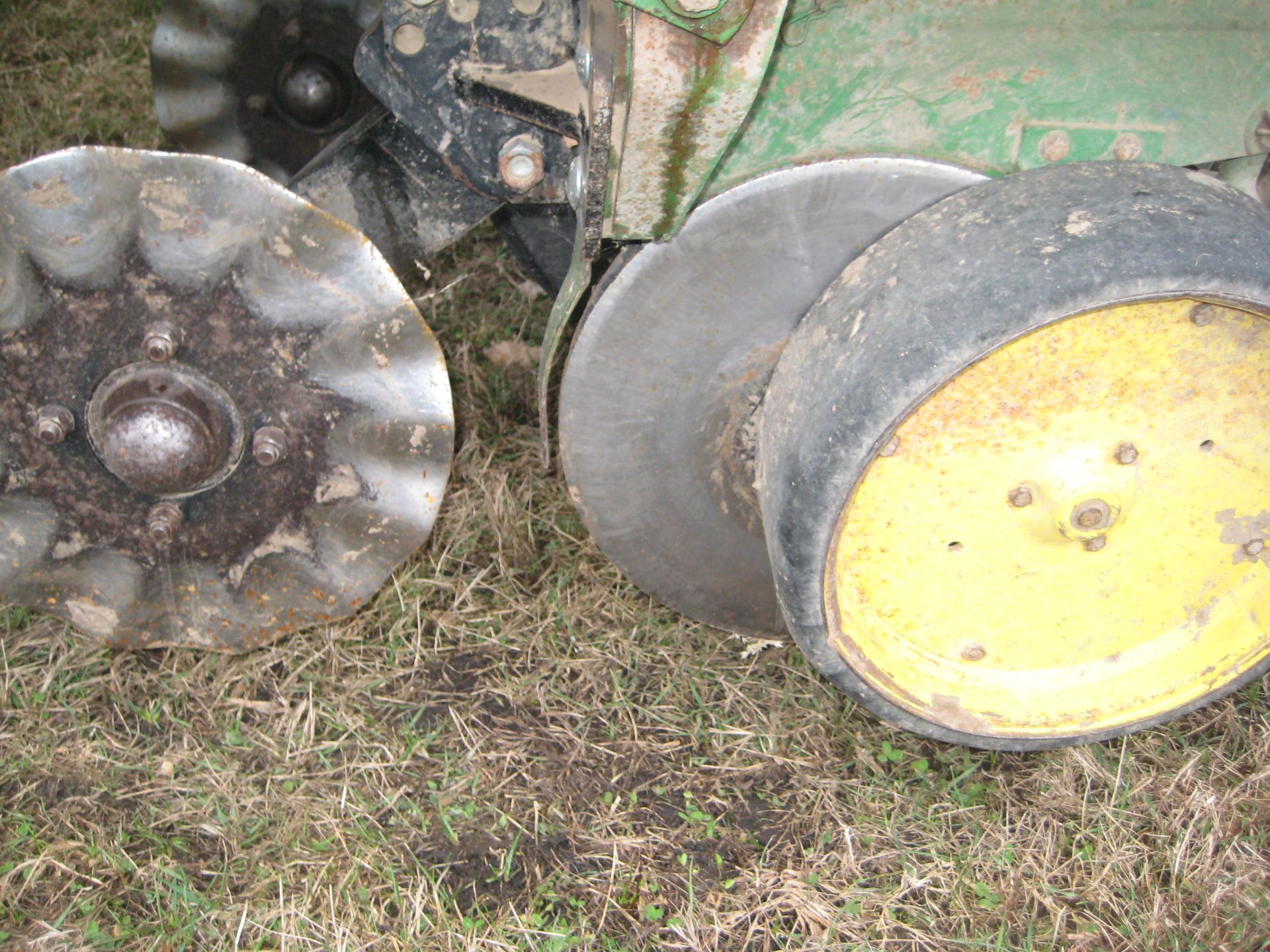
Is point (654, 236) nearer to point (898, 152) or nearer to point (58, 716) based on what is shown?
point (898, 152)

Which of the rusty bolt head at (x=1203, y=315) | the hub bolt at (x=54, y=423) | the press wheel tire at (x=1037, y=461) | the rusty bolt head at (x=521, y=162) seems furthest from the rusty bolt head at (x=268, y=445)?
the rusty bolt head at (x=1203, y=315)

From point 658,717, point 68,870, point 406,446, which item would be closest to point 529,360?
point 406,446

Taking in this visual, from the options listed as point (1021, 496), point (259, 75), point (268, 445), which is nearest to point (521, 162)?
point (268, 445)

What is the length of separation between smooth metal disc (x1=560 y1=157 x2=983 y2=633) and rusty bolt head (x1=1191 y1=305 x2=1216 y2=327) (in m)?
0.34

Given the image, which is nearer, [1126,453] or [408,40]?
[1126,453]

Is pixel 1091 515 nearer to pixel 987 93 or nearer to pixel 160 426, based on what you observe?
pixel 987 93

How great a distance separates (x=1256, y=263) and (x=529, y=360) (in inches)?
58.8

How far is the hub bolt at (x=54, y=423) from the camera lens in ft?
5.34

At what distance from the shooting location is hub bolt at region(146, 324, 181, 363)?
5.29 feet

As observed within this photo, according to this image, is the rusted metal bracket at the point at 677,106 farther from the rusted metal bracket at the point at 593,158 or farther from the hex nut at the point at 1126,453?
the hex nut at the point at 1126,453

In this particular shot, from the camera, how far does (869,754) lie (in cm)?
180

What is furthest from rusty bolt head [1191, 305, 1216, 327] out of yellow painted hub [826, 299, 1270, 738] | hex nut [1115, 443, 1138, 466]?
hex nut [1115, 443, 1138, 466]

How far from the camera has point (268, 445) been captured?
1.69m

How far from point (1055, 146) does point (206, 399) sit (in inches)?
51.3
